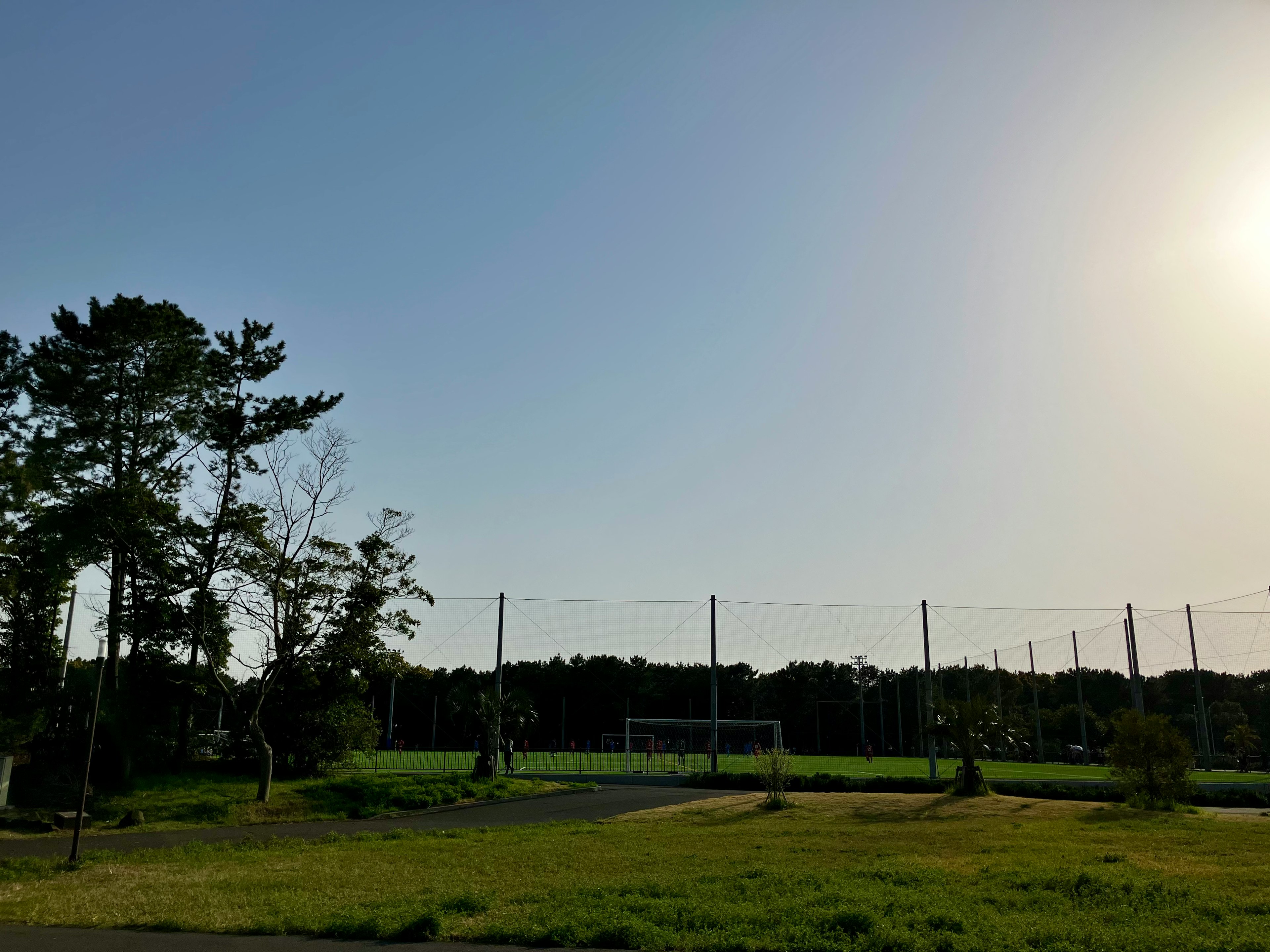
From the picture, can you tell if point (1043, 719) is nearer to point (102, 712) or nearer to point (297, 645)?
point (297, 645)

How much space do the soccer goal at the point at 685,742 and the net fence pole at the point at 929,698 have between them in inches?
194

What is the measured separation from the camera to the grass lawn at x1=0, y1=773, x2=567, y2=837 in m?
18.6

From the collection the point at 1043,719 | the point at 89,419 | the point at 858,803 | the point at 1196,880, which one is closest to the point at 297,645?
the point at 89,419

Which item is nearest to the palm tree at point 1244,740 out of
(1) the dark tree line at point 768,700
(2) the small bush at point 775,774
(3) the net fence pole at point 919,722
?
(1) the dark tree line at point 768,700

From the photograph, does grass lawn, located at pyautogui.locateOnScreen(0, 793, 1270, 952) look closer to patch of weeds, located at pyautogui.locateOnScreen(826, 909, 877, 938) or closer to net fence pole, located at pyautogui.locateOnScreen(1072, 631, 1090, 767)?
patch of weeds, located at pyautogui.locateOnScreen(826, 909, 877, 938)

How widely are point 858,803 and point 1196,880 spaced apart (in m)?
10.7

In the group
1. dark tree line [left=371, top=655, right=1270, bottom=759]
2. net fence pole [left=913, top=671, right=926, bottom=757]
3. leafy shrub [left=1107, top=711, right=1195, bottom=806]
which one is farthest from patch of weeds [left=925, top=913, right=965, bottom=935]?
dark tree line [left=371, top=655, right=1270, bottom=759]

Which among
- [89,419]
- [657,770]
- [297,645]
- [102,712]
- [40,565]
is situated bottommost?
[657,770]

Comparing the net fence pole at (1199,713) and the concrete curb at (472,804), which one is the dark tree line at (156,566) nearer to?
the concrete curb at (472,804)

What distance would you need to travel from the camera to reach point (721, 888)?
33.2ft

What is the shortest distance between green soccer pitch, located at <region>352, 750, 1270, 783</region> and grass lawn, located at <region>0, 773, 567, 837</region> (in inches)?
140

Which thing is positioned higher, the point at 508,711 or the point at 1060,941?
the point at 508,711

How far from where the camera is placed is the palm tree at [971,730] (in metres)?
21.2

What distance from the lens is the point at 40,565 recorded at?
24375 millimetres
